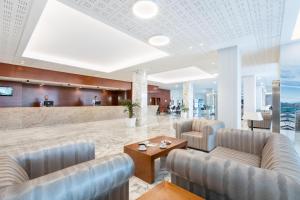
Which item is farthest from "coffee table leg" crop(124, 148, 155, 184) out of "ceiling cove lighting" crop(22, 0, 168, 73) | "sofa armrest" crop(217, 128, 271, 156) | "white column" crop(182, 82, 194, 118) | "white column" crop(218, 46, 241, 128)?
"white column" crop(182, 82, 194, 118)

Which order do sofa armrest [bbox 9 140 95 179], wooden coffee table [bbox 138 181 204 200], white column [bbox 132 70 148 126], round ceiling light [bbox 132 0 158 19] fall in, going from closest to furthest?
wooden coffee table [bbox 138 181 204 200] → sofa armrest [bbox 9 140 95 179] → round ceiling light [bbox 132 0 158 19] → white column [bbox 132 70 148 126]

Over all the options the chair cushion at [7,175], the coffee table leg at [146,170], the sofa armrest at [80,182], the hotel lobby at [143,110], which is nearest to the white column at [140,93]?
the hotel lobby at [143,110]

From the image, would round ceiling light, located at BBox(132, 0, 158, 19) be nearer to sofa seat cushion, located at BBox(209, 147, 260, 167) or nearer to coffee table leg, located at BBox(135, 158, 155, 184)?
coffee table leg, located at BBox(135, 158, 155, 184)

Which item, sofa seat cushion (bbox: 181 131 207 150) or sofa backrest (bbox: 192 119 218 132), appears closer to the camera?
sofa seat cushion (bbox: 181 131 207 150)

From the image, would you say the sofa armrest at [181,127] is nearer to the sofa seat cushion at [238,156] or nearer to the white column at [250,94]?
the sofa seat cushion at [238,156]

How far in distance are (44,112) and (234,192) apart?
8679 millimetres

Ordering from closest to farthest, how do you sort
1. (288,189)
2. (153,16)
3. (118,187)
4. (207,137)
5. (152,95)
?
(288,189)
(118,187)
(153,16)
(207,137)
(152,95)

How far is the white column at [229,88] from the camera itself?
4.26 m

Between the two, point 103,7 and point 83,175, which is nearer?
point 83,175

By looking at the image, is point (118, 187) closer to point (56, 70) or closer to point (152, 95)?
point (56, 70)

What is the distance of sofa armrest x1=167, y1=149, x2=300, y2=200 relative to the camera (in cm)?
110

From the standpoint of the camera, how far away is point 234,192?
1.28 metres

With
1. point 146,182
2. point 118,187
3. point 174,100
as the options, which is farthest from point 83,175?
point 174,100

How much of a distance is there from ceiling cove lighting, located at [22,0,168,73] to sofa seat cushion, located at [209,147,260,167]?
3630 mm
